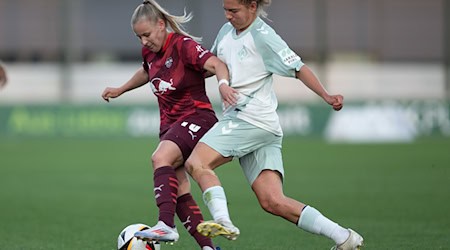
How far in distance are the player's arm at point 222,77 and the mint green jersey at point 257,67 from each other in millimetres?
82

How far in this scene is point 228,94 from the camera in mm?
6938

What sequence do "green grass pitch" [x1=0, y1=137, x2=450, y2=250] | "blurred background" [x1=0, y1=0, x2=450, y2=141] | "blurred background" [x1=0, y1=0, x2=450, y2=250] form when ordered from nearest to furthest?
"green grass pitch" [x1=0, y1=137, x2=450, y2=250], "blurred background" [x1=0, y1=0, x2=450, y2=250], "blurred background" [x1=0, y1=0, x2=450, y2=141]

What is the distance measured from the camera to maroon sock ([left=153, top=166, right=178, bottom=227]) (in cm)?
714

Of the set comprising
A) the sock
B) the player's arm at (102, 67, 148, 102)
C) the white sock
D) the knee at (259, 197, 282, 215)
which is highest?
the player's arm at (102, 67, 148, 102)

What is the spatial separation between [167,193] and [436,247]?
2.51 metres

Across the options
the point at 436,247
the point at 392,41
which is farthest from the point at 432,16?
the point at 436,247

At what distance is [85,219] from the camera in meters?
10.8

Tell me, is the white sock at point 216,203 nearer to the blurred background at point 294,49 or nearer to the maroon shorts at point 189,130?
the maroon shorts at point 189,130

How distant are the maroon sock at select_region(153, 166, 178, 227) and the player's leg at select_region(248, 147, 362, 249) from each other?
601mm

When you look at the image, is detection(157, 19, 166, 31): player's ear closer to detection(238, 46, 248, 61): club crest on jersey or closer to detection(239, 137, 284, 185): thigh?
detection(238, 46, 248, 61): club crest on jersey

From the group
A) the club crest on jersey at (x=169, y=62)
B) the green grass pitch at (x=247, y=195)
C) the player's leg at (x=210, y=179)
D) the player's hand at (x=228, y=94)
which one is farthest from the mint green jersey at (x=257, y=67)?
the green grass pitch at (x=247, y=195)

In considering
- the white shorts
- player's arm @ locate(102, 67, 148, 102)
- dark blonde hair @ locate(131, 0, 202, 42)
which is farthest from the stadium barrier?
the white shorts

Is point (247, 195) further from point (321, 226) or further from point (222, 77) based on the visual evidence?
point (222, 77)

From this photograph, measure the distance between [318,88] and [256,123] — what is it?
0.54 metres
